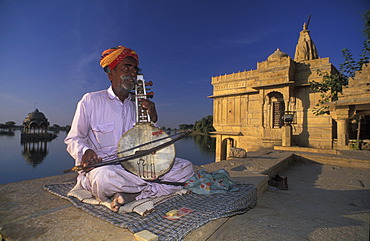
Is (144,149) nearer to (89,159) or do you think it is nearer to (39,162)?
(89,159)

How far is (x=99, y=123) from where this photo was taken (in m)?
2.17

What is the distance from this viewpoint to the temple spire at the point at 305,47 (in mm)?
14492

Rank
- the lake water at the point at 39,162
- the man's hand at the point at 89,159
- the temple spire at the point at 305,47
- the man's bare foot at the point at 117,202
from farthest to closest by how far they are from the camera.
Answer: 1. the lake water at the point at 39,162
2. the temple spire at the point at 305,47
3. the man's hand at the point at 89,159
4. the man's bare foot at the point at 117,202

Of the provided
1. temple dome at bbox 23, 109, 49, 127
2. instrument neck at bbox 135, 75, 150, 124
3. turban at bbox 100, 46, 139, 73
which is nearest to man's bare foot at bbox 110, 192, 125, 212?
instrument neck at bbox 135, 75, 150, 124

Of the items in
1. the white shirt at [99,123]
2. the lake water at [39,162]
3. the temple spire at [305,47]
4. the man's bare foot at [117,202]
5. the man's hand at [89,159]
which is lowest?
the lake water at [39,162]

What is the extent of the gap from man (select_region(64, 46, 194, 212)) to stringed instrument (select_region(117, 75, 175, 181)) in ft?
0.29

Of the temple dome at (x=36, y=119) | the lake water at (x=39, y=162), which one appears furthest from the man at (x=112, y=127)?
the temple dome at (x=36, y=119)

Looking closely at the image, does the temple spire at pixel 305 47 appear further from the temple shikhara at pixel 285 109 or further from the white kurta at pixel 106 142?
the white kurta at pixel 106 142

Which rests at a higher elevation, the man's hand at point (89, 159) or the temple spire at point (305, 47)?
the temple spire at point (305, 47)

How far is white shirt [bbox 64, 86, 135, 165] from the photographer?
2.05m

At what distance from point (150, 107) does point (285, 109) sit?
10.6m

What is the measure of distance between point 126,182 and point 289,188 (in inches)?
117

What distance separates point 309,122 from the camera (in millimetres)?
10055

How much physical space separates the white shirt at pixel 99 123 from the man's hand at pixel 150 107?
15.5 inches
